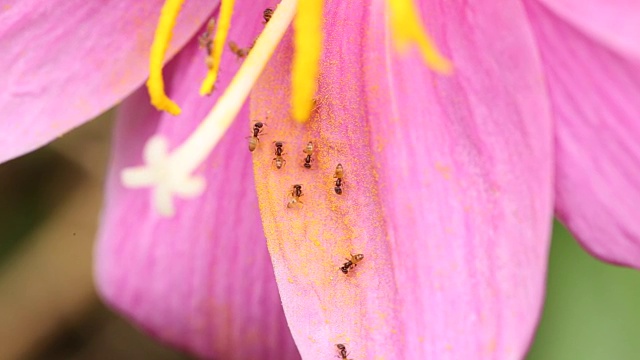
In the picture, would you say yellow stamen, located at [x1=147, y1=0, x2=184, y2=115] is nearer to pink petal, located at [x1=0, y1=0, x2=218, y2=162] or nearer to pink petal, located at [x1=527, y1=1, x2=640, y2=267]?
pink petal, located at [x1=0, y1=0, x2=218, y2=162]

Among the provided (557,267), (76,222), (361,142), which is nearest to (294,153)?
(361,142)

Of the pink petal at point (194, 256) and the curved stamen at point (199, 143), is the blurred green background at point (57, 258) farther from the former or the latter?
the curved stamen at point (199, 143)

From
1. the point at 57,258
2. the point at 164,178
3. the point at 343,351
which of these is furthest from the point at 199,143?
the point at 57,258

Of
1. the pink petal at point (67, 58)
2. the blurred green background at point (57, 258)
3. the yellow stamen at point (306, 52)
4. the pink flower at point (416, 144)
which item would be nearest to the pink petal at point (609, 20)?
the pink flower at point (416, 144)

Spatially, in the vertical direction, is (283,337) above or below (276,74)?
below

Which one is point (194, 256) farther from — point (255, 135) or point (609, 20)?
point (609, 20)

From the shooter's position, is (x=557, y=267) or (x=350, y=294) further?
(x=557, y=267)

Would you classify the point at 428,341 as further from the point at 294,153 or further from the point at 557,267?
the point at 557,267
